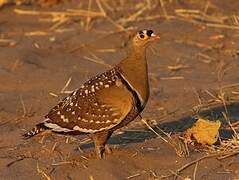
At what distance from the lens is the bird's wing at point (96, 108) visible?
5.29m

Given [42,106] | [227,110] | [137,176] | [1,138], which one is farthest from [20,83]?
[137,176]

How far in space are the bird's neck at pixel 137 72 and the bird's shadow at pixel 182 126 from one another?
0.73 m

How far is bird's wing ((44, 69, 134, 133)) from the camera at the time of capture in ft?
17.4

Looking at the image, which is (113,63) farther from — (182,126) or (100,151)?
(100,151)

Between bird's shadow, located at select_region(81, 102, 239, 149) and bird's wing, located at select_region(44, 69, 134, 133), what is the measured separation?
60cm

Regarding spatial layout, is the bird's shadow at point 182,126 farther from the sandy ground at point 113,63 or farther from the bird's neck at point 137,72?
the bird's neck at point 137,72

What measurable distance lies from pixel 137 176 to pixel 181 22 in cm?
439

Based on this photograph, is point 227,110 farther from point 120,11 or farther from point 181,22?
point 120,11

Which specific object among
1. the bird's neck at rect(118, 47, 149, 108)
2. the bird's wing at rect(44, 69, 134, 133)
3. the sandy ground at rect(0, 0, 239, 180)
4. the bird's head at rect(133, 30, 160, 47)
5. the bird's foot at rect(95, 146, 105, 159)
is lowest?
the sandy ground at rect(0, 0, 239, 180)

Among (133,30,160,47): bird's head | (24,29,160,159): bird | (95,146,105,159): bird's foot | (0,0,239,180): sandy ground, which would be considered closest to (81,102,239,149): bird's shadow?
(0,0,239,180): sandy ground

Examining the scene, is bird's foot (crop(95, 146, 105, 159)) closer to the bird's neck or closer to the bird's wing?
the bird's wing

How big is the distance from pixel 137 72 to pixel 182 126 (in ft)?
3.63

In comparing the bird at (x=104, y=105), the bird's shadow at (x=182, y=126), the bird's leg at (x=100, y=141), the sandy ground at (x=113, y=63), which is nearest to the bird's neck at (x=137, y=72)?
the bird at (x=104, y=105)

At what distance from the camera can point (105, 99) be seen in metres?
5.38
